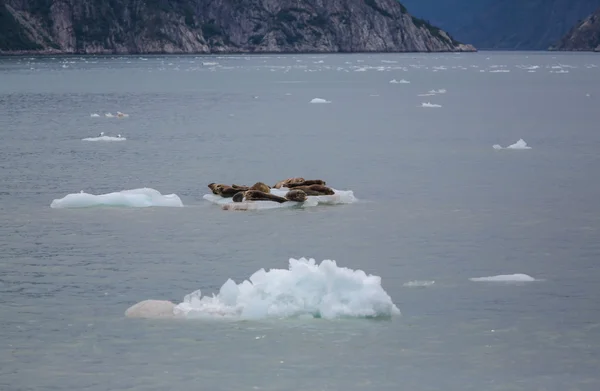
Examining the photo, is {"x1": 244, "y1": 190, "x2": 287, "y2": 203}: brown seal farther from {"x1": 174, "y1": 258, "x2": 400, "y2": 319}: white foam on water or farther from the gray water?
{"x1": 174, "y1": 258, "x2": 400, "y2": 319}: white foam on water

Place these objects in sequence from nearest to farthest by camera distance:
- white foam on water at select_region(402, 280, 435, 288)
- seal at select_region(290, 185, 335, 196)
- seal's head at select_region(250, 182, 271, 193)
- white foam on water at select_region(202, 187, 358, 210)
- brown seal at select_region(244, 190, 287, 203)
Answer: white foam on water at select_region(402, 280, 435, 288) < white foam on water at select_region(202, 187, 358, 210) < brown seal at select_region(244, 190, 287, 203) < seal's head at select_region(250, 182, 271, 193) < seal at select_region(290, 185, 335, 196)

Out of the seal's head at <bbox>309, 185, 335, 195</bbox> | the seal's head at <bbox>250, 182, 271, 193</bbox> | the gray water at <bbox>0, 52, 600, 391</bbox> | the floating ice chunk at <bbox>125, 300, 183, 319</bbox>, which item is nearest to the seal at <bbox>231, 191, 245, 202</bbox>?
the seal's head at <bbox>250, 182, 271, 193</bbox>

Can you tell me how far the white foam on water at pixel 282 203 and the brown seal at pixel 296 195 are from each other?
10 centimetres

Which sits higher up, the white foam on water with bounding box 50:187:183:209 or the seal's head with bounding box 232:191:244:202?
the seal's head with bounding box 232:191:244:202

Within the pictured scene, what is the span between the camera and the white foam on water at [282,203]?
1026 inches

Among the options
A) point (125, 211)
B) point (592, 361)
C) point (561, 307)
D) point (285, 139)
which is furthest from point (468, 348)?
point (285, 139)

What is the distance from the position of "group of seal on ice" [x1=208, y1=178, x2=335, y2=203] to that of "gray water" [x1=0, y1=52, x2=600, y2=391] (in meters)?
0.54

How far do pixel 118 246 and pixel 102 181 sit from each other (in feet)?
32.3

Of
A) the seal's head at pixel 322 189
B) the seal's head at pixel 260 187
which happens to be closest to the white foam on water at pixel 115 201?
the seal's head at pixel 260 187

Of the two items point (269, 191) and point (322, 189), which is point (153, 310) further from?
point (322, 189)

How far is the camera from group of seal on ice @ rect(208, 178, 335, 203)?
26266 mm

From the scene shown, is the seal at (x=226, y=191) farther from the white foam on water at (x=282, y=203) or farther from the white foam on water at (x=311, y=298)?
the white foam on water at (x=311, y=298)

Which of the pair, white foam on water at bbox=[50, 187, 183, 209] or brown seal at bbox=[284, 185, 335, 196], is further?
brown seal at bbox=[284, 185, 335, 196]

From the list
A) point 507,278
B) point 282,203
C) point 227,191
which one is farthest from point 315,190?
point 507,278
